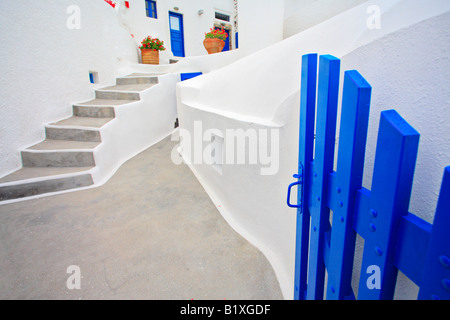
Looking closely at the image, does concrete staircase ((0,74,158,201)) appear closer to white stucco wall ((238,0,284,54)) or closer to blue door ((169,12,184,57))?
white stucco wall ((238,0,284,54))

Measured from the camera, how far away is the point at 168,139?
5.54 metres

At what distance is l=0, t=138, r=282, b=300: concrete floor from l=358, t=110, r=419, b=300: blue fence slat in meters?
1.16

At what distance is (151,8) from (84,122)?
22.9ft

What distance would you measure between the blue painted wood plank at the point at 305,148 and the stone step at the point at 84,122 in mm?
3790

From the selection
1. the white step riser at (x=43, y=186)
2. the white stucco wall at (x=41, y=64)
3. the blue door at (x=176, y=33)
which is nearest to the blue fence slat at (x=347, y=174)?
the white step riser at (x=43, y=186)

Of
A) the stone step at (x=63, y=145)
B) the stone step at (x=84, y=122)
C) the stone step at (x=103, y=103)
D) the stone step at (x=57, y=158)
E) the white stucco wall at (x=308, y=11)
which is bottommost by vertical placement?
the stone step at (x=57, y=158)

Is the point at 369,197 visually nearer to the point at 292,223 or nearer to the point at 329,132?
the point at 329,132

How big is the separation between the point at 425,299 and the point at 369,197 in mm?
246

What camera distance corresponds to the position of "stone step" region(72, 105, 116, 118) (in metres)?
4.34

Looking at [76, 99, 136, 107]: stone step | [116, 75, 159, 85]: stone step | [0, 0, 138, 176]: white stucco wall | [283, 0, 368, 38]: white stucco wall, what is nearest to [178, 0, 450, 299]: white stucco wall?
[283, 0, 368, 38]: white stucco wall

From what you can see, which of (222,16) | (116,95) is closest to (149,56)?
(116,95)

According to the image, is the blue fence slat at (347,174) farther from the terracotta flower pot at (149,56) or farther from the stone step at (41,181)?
the terracotta flower pot at (149,56)

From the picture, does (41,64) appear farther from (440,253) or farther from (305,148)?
(440,253)

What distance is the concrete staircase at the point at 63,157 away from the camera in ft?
9.84
